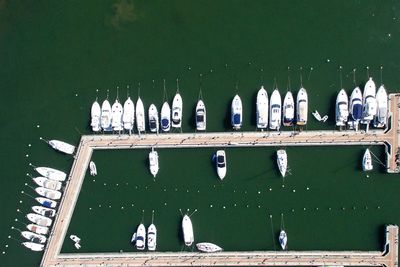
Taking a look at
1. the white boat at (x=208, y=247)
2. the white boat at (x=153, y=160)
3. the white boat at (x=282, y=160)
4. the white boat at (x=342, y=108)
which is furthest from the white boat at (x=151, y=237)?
the white boat at (x=342, y=108)

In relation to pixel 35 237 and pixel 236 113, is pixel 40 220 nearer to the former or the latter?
pixel 35 237

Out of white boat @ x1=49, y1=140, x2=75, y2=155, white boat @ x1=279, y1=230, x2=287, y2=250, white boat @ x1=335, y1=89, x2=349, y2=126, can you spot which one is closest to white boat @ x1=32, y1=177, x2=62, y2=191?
white boat @ x1=49, y1=140, x2=75, y2=155

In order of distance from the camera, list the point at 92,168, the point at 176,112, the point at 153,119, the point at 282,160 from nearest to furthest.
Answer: the point at 282,160 < the point at 176,112 < the point at 153,119 < the point at 92,168

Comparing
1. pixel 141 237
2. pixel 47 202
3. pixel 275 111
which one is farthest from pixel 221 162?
pixel 47 202

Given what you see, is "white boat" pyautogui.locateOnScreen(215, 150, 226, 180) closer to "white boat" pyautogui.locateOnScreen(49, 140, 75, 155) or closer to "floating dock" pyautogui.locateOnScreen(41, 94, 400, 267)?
"floating dock" pyautogui.locateOnScreen(41, 94, 400, 267)

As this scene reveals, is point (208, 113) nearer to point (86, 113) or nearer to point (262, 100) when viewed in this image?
point (262, 100)
